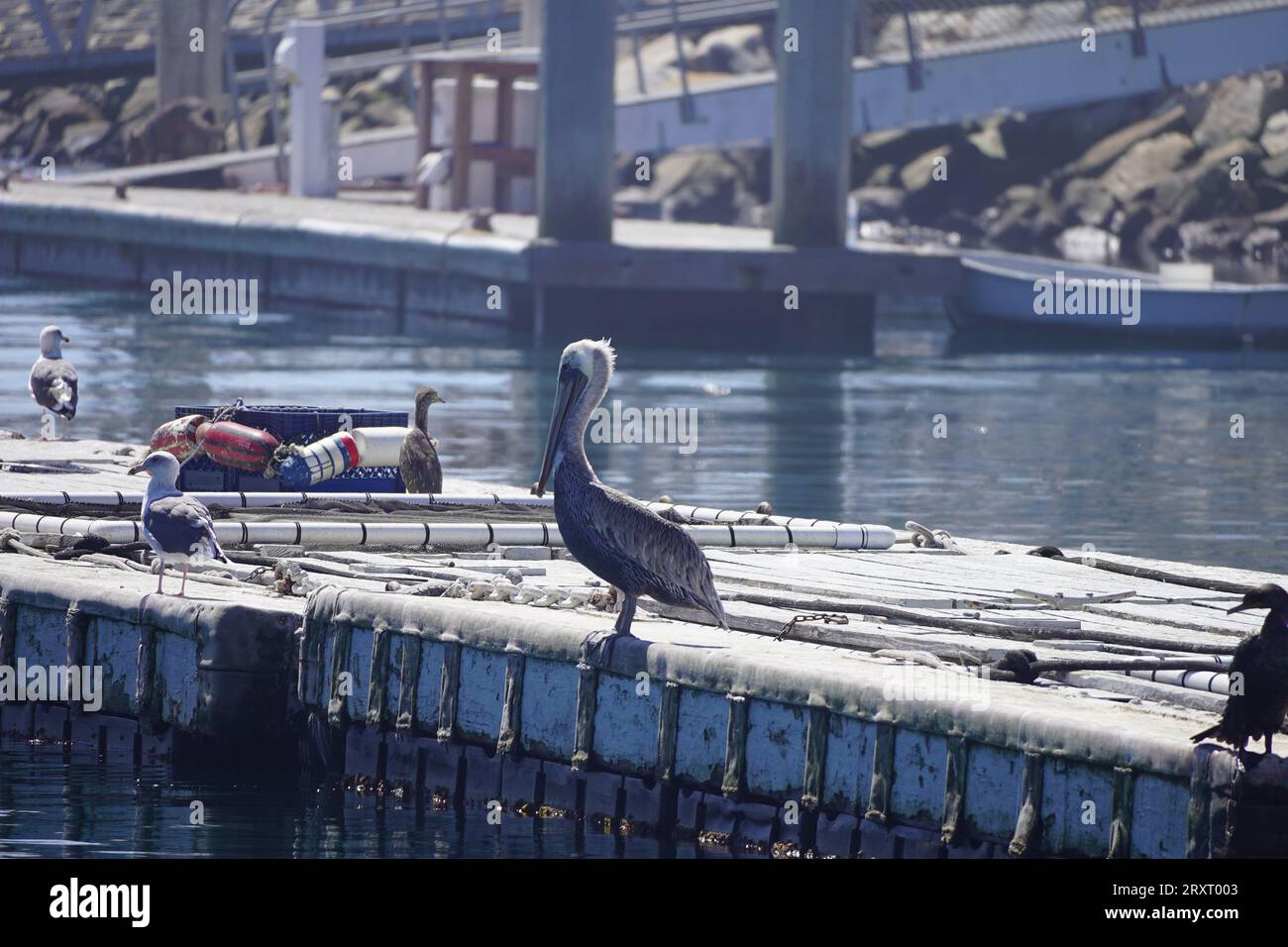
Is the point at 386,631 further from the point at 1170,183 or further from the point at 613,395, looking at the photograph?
the point at 1170,183

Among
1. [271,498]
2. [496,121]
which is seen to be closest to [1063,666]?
[271,498]

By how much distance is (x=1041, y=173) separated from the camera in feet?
213

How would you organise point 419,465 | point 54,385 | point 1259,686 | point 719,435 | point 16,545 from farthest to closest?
point 719,435, point 54,385, point 419,465, point 16,545, point 1259,686

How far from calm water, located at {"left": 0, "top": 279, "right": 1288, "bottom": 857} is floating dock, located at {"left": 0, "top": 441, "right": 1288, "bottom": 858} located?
0.49 m

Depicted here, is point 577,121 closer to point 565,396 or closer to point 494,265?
point 494,265

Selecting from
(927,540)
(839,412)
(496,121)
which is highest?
(496,121)

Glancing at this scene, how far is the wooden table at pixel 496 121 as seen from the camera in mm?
48812

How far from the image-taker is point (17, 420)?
104 ft

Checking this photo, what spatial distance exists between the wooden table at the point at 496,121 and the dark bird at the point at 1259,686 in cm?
3803

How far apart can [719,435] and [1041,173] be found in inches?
1345
